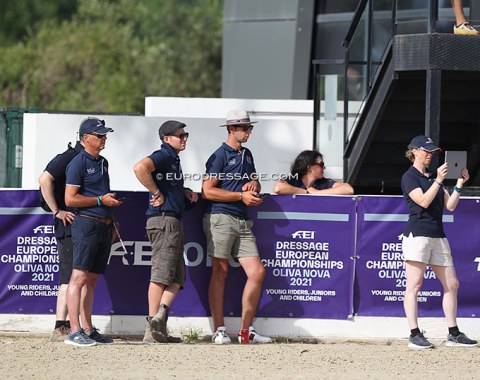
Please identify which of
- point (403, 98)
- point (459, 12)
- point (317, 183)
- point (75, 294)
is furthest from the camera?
point (403, 98)

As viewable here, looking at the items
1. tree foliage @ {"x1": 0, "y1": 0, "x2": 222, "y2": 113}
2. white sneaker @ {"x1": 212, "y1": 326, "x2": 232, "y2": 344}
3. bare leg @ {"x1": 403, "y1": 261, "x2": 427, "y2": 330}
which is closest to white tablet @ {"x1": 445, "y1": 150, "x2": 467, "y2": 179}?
bare leg @ {"x1": 403, "y1": 261, "x2": 427, "y2": 330}

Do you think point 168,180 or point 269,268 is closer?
point 168,180

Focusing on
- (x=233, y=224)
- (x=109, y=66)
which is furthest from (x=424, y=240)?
(x=109, y=66)

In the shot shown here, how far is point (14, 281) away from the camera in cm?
1048

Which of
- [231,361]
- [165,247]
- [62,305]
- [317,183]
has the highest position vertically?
[317,183]

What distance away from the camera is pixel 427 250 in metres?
9.70

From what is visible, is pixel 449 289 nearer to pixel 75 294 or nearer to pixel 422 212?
pixel 422 212

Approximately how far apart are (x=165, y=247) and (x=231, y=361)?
1.35 metres

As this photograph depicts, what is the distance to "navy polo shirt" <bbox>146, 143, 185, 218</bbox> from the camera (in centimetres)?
989

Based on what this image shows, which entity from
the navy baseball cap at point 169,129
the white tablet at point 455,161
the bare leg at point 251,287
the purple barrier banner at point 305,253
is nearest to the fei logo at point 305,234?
the purple barrier banner at point 305,253

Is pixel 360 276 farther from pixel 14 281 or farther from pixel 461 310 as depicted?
pixel 14 281

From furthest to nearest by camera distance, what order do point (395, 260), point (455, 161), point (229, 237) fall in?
point (455, 161), point (395, 260), point (229, 237)

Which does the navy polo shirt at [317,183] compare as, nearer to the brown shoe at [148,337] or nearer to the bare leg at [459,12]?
the brown shoe at [148,337]

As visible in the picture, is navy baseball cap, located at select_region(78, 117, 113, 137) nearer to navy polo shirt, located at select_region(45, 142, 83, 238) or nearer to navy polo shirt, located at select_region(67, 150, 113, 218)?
navy polo shirt, located at select_region(67, 150, 113, 218)
